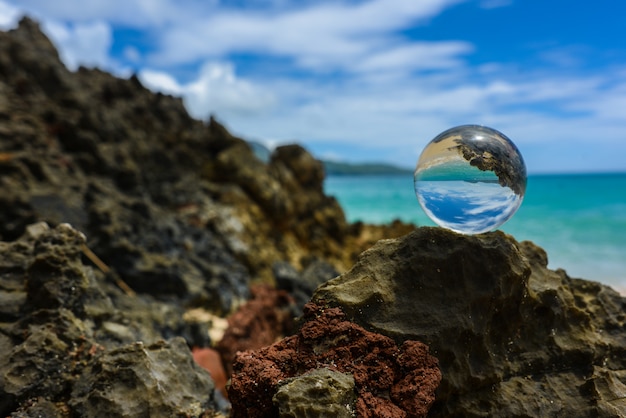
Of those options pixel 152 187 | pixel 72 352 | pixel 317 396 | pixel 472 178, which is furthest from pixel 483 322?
pixel 152 187

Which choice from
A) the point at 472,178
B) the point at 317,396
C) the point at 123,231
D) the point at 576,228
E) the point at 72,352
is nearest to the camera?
the point at 317,396

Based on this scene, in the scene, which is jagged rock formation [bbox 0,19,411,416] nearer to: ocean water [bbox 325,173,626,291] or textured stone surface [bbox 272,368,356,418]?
textured stone surface [bbox 272,368,356,418]

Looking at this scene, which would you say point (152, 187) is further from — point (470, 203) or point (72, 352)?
point (470, 203)

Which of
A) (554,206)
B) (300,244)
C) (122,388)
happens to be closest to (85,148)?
(300,244)

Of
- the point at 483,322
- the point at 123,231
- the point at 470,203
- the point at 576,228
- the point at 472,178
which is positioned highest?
the point at 576,228

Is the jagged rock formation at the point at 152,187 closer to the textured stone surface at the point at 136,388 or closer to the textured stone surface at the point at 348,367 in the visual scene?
the textured stone surface at the point at 136,388

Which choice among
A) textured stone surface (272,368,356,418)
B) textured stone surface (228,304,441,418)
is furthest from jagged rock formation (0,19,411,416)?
textured stone surface (272,368,356,418)

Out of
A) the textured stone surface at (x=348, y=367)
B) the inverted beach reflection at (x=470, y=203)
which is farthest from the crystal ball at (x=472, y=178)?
the textured stone surface at (x=348, y=367)
